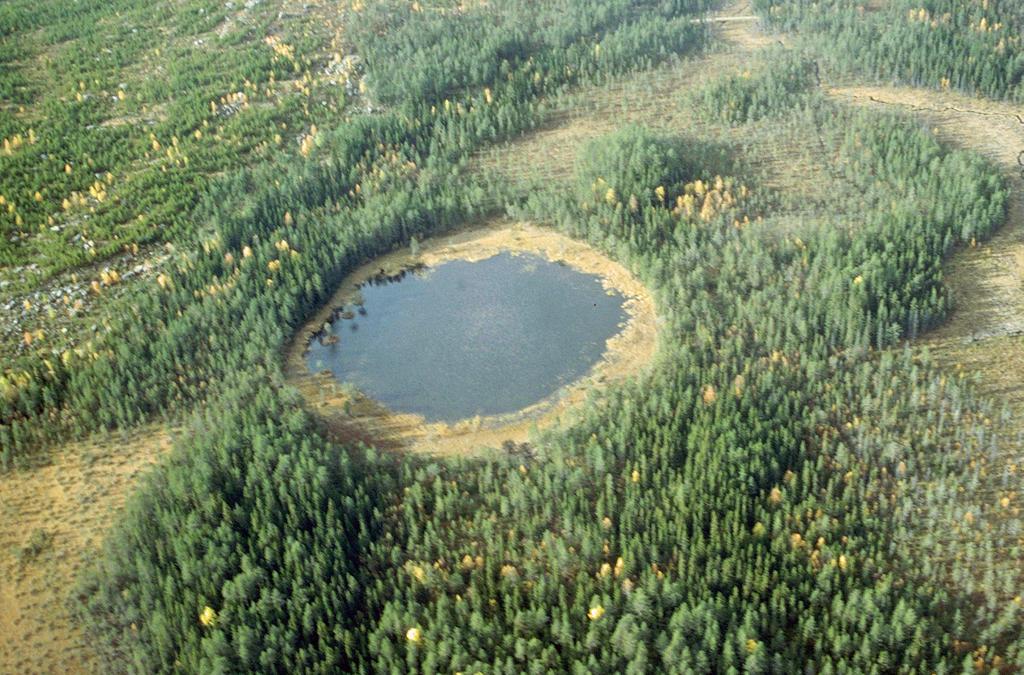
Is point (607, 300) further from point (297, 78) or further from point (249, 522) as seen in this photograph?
point (297, 78)

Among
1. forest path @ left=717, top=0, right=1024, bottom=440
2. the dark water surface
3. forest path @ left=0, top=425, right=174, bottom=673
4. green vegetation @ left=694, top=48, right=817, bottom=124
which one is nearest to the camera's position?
forest path @ left=0, top=425, right=174, bottom=673

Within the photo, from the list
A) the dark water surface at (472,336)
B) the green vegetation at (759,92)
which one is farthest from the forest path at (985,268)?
the dark water surface at (472,336)

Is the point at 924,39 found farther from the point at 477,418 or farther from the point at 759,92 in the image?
the point at 477,418

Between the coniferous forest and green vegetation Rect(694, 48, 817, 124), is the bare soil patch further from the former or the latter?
green vegetation Rect(694, 48, 817, 124)

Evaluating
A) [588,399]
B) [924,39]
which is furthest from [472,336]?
[924,39]

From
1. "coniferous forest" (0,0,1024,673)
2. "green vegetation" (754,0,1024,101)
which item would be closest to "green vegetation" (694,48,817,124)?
"coniferous forest" (0,0,1024,673)

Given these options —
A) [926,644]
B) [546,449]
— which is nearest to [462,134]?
[546,449]

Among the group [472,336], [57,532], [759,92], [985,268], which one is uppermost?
[759,92]
